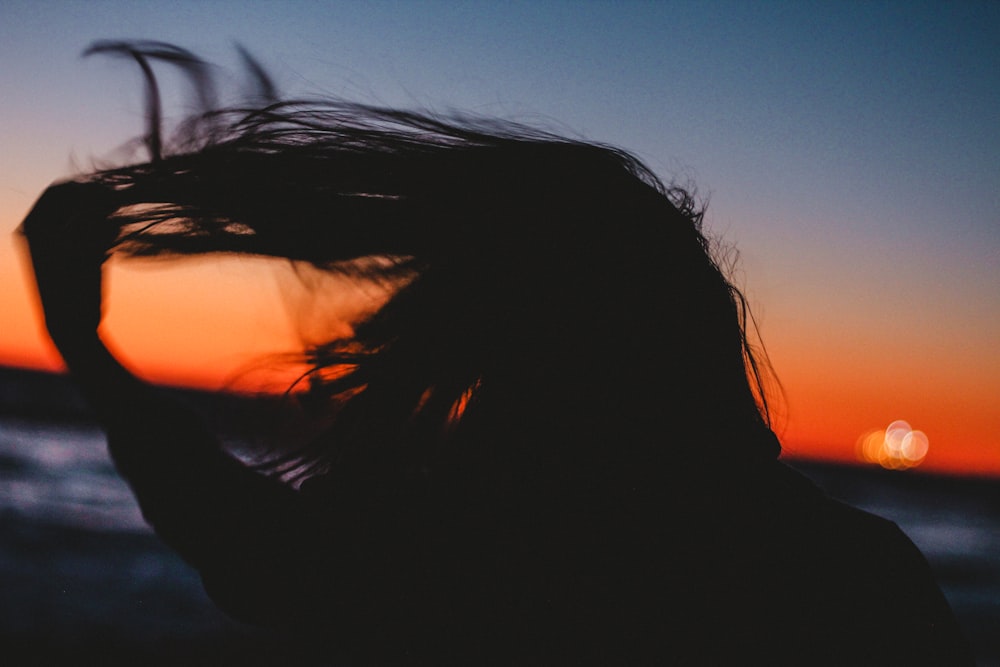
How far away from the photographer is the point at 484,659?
139cm

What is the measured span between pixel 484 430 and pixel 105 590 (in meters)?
8.70

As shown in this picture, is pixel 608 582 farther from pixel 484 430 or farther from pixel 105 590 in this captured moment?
pixel 105 590

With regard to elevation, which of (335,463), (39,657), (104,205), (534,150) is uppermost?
(534,150)

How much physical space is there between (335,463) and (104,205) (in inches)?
29.6

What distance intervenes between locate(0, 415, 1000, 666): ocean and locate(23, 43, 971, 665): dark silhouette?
4.47m

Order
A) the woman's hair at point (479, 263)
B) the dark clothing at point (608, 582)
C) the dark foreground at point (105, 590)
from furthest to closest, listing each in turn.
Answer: the dark foreground at point (105, 590) < the woman's hair at point (479, 263) < the dark clothing at point (608, 582)

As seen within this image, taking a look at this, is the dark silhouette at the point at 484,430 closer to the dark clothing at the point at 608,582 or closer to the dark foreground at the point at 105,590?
the dark clothing at the point at 608,582

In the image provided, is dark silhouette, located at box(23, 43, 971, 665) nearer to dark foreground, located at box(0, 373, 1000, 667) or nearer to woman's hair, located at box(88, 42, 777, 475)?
woman's hair, located at box(88, 42, 777, 475)

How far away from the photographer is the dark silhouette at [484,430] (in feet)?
4.44

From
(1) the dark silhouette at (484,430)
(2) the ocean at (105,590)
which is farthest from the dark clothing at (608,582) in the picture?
(2) the ocean at (105,590)

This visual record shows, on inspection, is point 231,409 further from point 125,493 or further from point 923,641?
point 125,493

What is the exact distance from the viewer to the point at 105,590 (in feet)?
27.8

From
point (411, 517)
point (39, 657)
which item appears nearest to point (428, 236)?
point (411, 517)

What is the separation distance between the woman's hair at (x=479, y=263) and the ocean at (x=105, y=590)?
4462 mm
